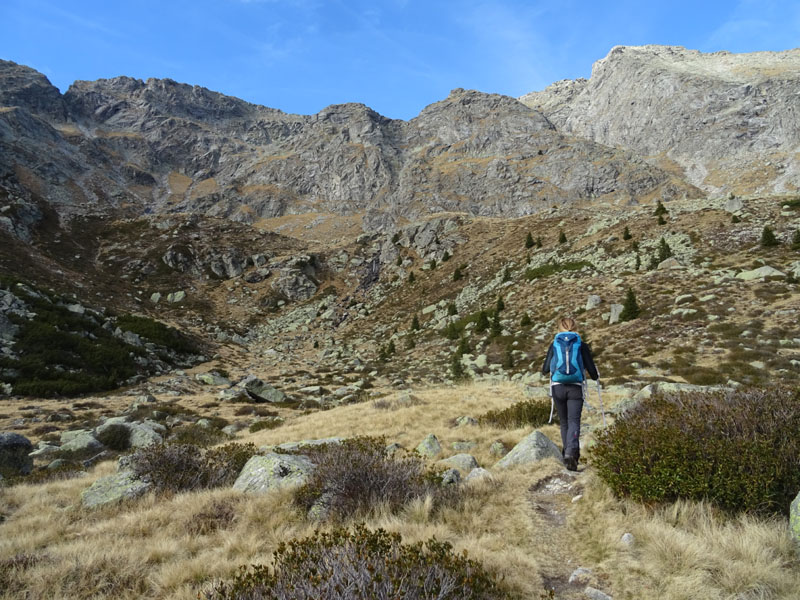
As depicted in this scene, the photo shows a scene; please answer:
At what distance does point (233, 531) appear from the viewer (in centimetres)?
527

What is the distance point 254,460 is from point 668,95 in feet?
600

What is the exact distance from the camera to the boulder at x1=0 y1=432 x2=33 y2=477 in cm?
1012

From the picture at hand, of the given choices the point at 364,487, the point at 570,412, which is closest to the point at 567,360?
the point at 570,412

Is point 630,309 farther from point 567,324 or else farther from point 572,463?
point 572,463

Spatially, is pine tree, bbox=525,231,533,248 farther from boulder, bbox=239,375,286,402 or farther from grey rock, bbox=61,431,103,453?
grey rock, bbox=61,431,103,453

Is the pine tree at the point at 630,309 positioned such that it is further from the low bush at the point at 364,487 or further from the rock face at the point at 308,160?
the rock face at the point at 308,160

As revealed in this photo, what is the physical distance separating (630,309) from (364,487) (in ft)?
66.7

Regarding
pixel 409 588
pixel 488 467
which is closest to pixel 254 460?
pixel 488 467

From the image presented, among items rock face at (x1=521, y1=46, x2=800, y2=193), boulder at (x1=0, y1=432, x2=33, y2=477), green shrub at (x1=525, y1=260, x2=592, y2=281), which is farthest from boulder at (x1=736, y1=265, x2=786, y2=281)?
rock face at (x1=521, y1=46, x2=800, y2=193)

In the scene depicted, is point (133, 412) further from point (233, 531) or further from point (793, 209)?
point (793, 209)

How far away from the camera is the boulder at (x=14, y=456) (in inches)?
398

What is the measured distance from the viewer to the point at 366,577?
2.94m

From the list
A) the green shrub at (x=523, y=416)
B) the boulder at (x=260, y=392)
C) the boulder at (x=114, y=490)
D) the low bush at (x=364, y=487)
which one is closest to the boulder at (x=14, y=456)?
the boulder at (x=114, y=490)

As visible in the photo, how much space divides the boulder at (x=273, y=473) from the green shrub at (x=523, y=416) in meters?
5.87
